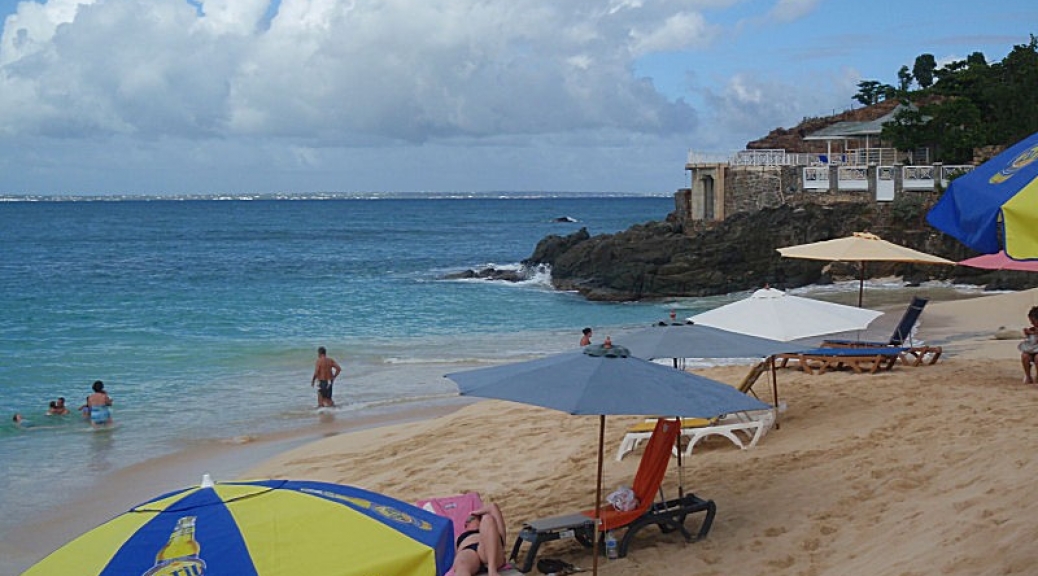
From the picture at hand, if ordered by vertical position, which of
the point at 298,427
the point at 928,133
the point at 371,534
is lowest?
the point at 298,427

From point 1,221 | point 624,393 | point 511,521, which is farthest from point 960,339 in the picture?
point 1,221

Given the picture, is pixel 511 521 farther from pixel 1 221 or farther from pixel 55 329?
pixel 1 221

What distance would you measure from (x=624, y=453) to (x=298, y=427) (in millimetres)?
6909

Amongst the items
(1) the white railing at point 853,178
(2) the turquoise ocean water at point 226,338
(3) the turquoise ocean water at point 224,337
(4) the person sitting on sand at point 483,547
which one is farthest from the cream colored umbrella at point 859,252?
(1) the white railing at point 853,178

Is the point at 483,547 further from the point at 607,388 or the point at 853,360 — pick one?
the point at 853,360

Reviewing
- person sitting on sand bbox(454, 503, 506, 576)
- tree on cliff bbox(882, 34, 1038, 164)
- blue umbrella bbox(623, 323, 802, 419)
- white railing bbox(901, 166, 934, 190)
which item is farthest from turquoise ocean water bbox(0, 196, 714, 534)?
tree on cliff bbox(882, 34, 1038, 164)

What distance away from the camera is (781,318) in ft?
34.5

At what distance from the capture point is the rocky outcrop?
34.4 meters

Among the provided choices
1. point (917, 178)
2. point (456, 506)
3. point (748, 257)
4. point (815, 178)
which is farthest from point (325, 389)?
point (815, 178)

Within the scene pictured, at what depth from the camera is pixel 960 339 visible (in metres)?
18.6

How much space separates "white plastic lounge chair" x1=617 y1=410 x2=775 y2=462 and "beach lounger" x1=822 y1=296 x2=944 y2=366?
415 cm

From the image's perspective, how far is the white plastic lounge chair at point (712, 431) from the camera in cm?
1019

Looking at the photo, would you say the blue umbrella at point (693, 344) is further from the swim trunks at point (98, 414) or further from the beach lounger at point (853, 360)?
the swim trunks at point (98, 414)

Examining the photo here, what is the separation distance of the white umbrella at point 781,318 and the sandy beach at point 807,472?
1.00 meters
